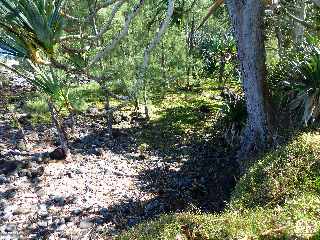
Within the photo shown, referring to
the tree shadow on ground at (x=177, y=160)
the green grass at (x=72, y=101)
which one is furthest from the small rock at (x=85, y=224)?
the green grass at (x=72, y=101)

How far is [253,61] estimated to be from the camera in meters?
10.2

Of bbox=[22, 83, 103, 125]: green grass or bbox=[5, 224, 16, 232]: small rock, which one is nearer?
bbox=[5, 224, 16, 232]: small rock

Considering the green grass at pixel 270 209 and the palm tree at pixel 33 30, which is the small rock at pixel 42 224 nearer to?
the green grass at pixel 270 209

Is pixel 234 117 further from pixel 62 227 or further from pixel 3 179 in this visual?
pixel 3 179

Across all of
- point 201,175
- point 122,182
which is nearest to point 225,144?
point 201,175

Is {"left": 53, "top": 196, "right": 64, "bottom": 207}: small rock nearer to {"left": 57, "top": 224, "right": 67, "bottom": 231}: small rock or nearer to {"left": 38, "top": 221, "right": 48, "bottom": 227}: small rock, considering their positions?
{"left": 38, "top": 221, "right": 48, "bottom": 227}: small rock

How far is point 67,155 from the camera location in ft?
49.1

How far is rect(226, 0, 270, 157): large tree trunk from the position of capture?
389 inches

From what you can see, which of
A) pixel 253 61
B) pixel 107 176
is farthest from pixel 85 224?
pixel 253 61

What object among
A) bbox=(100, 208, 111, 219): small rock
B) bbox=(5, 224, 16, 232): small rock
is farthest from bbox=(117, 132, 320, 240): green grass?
bbox=(5, 224, 16, 232): small rock

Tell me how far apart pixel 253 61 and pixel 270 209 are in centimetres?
434

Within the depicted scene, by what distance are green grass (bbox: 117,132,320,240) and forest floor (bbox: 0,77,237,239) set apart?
278 centimetres

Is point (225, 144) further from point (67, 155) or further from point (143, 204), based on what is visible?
point (67, 155)

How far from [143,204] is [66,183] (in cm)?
253
